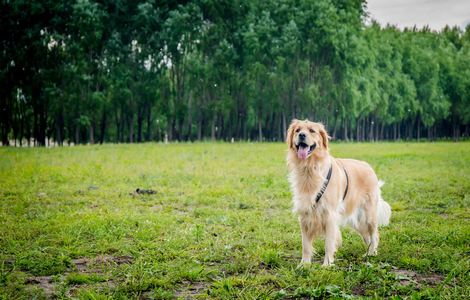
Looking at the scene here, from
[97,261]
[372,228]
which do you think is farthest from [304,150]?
[97,261]

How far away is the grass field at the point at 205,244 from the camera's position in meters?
5.12

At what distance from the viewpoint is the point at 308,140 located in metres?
6.30

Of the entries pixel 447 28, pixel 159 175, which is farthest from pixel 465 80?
pixel 159 175

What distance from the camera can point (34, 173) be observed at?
15617 mm

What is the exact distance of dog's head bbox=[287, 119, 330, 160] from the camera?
6.32 m

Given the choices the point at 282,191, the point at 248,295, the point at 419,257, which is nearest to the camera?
the point at 248,295

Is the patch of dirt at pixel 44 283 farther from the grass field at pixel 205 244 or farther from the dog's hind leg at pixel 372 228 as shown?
the dog's hind leg at pixel 372 228

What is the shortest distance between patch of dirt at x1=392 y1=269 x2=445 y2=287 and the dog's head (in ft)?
6.34

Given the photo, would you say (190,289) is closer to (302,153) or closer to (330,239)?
(330,239)

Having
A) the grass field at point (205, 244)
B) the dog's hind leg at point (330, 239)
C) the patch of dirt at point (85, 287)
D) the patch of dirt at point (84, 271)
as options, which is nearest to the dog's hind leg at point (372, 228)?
the grass field at point (205, 244)

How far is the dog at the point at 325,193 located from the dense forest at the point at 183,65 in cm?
3569

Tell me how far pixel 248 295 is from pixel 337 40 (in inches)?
1688

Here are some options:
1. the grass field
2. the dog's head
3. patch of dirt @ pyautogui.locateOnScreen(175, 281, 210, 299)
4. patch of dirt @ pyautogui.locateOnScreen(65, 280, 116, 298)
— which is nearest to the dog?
the dog's head

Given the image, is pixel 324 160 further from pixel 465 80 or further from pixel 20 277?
pixel 465 80
